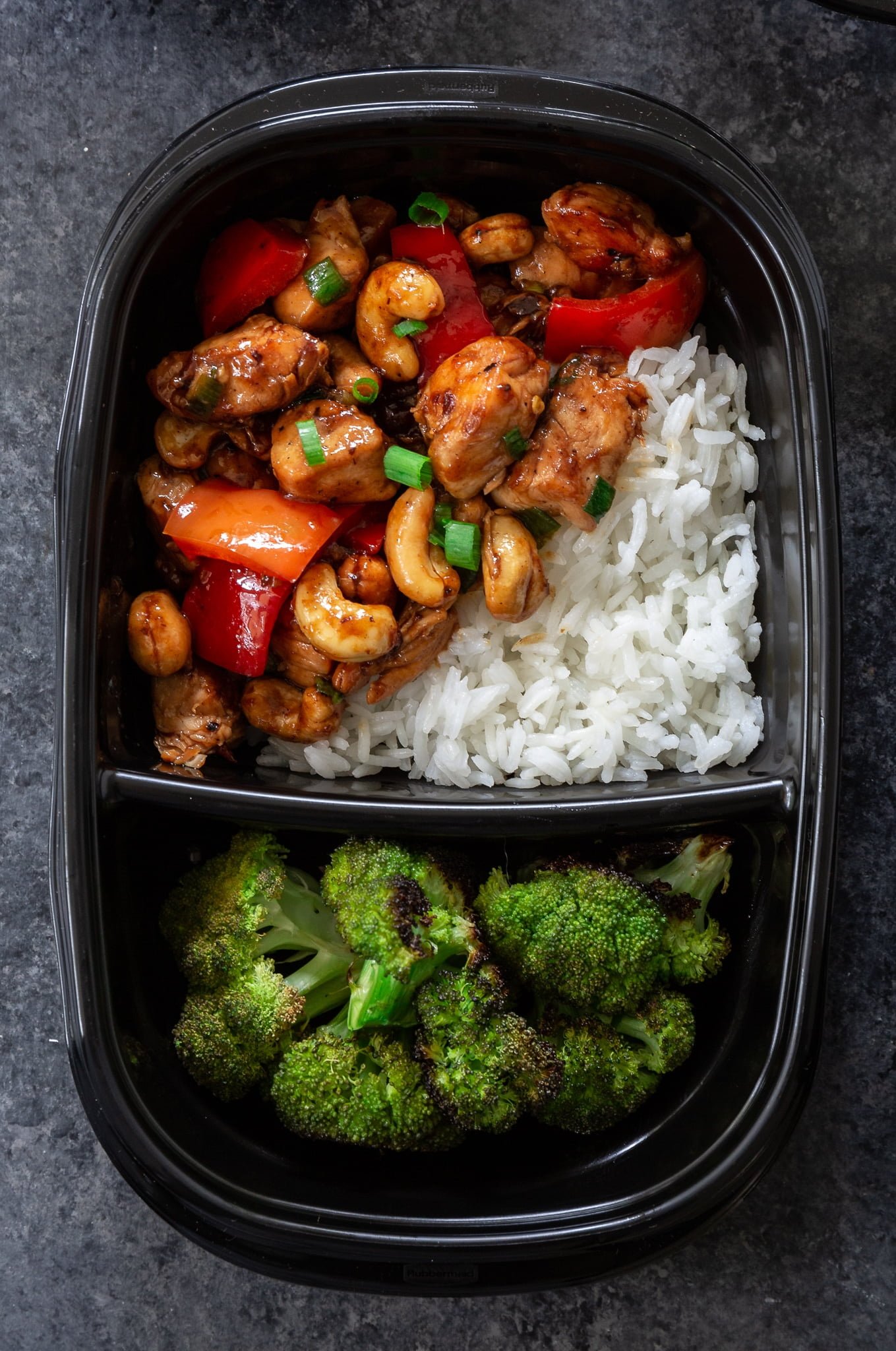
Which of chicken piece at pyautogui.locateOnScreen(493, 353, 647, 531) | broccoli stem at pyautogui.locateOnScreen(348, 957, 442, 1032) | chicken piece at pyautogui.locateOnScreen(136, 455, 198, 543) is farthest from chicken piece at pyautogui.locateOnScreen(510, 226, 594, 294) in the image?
broccoli stem at pyautogui.locateOnScreen(348, 957, 442, 1032)

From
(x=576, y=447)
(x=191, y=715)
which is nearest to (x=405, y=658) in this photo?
(x=191, y=715)

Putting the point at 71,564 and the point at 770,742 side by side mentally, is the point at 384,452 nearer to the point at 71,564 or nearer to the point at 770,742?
the point at 71,564

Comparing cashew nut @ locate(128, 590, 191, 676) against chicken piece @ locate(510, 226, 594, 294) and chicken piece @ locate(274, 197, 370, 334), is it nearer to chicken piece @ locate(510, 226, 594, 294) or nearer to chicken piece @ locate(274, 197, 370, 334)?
chicken piece @ locate(274, 197, 370, 334)

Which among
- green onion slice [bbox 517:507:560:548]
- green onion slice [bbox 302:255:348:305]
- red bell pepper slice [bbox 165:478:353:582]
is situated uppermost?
green onion slice [bbox 302:255:348:305]

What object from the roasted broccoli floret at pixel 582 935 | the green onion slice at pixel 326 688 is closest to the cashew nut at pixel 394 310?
the green onion slice at pixel 326 688

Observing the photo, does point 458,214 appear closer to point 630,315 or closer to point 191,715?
point 630,315

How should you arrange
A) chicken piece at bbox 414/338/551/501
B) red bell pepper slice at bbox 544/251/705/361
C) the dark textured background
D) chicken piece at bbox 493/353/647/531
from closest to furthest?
chicken piece at bbox 414/338/551/501 < chicken piece at bbox 493/353/647/531 < red bell pepper slice at bbox 544/251/705/361 < the dark textured background

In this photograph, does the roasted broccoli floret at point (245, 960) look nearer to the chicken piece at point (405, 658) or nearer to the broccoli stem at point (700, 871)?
the chicken piece at point (405, 658)

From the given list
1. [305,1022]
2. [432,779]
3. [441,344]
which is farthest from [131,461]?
[305,1022]
